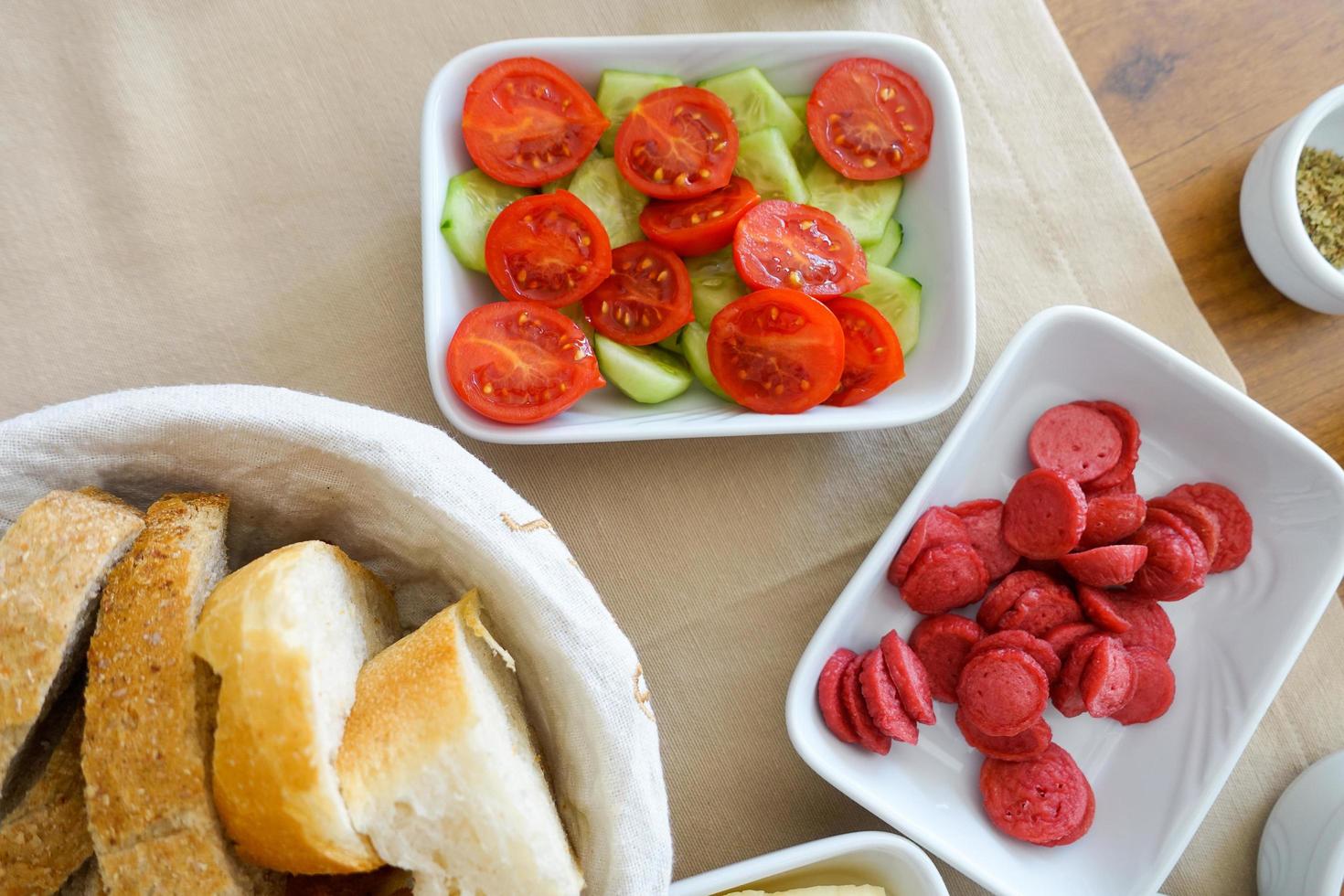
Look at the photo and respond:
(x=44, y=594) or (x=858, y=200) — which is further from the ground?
(x=44, y=594)

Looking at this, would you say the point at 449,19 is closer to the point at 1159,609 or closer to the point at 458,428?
the point at 458,428

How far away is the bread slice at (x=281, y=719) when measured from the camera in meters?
1.06

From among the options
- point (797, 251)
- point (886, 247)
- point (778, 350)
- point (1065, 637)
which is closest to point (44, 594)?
point (778, 350)

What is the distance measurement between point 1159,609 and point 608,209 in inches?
47.1

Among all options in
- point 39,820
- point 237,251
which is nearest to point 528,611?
point 39,820

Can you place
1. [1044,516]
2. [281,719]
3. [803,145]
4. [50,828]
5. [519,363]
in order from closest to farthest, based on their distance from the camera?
[281,719], [50,828], [519,363], [1044,516], [803,145]

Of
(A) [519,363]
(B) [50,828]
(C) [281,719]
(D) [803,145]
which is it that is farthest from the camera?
(D) [803,145]

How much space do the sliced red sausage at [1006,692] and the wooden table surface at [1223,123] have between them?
79 centimetres

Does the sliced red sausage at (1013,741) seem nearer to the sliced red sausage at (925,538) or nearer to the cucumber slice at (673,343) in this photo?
the sliced red sausage at (925,538)

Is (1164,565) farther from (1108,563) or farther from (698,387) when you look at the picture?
(698,387)

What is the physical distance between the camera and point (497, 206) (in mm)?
1604

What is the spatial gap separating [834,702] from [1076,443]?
64 centimetres

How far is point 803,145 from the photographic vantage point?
1.71m

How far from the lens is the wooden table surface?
6.07 ft
